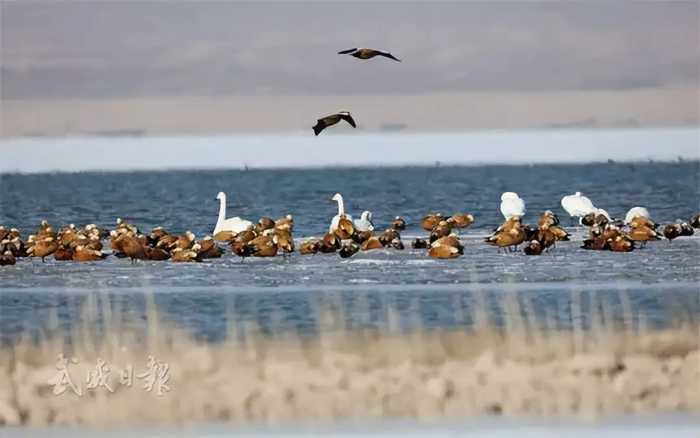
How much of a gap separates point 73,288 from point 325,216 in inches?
45.4

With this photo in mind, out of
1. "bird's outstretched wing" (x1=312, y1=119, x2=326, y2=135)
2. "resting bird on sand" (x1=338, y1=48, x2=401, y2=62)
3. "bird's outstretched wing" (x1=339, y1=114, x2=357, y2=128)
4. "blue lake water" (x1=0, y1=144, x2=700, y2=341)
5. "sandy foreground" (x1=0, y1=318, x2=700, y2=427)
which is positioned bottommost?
"sandy foreground" (x1=0, y1=318, x2=700, y2=427)

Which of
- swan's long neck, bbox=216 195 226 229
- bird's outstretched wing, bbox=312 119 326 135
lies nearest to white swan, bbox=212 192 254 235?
swan's long neck, bbox=216 195 226 229

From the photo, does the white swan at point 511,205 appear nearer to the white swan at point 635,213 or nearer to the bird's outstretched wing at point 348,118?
the white swan at point 635,213

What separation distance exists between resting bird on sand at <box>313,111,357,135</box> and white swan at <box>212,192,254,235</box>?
0.55m

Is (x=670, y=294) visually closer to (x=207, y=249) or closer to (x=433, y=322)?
(x=433, y=322)

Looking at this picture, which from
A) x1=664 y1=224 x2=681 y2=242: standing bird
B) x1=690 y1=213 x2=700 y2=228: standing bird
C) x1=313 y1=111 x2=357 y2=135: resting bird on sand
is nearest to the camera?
x1=313 y1=111 x2=357 y2=135: resting bird on sand

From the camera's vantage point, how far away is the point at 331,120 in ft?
18.0

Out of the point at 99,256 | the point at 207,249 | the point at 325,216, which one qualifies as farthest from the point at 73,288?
the point at 325,216

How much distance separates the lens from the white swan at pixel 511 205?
19.2ft

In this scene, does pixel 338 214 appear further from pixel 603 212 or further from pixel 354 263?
pixel 603 212

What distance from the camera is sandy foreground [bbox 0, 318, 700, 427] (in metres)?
4.86

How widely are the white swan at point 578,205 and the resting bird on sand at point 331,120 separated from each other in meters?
0.96

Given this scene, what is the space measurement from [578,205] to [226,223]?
1.39 m

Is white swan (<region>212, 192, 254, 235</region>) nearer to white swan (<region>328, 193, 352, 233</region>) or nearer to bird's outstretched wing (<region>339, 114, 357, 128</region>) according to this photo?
white swan (<region>328, 193, 352, 233</region>)
